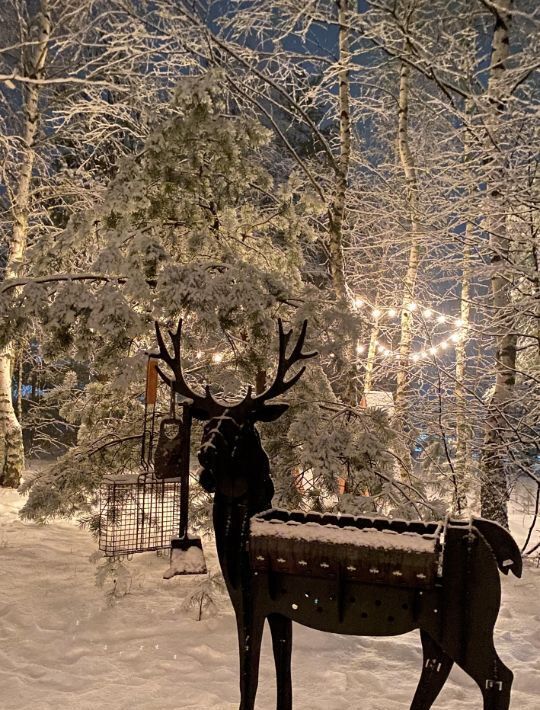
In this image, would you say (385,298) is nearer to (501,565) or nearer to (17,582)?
(17,582)

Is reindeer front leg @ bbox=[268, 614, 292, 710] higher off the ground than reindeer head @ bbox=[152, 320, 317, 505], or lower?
lower

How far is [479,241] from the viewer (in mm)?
8102

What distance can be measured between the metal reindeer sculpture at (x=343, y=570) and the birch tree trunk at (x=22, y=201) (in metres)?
7.84

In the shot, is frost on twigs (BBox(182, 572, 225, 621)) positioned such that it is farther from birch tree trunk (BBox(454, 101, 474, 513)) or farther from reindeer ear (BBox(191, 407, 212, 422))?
birch tree trunk (BBox(454, 101, 474, 513))

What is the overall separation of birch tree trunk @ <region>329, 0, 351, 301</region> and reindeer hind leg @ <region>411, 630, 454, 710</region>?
446cm

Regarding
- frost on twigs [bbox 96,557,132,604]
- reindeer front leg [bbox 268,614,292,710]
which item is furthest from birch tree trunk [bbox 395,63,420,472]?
reindeer front leg [bbox 268,614,292,710]

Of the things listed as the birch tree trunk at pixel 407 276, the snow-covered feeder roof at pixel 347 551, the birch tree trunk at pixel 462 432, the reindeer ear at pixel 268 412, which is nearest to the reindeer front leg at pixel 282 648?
the snow-covered feeder roof at pixel 347 551

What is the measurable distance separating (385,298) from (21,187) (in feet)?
22.3

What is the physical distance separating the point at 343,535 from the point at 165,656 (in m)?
2.56

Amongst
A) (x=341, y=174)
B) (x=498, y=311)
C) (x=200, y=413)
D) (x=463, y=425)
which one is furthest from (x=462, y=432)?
(x=200, y=413)

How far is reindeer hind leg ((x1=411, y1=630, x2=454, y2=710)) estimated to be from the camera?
3.06 m

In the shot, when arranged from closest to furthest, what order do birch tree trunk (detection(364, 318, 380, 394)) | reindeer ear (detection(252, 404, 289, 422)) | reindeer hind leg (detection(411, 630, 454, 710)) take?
reindeer hind leg (detection(411, 630, 454, 710)) < reindeer ear (detection(252, 404, 289, 422)) < birch tree trunk (detection(364, 318, 380, 394))

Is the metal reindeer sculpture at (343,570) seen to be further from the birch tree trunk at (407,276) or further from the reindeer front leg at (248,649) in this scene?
the birch tree trunk at (407,276)

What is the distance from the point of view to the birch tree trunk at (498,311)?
24.0 ft
